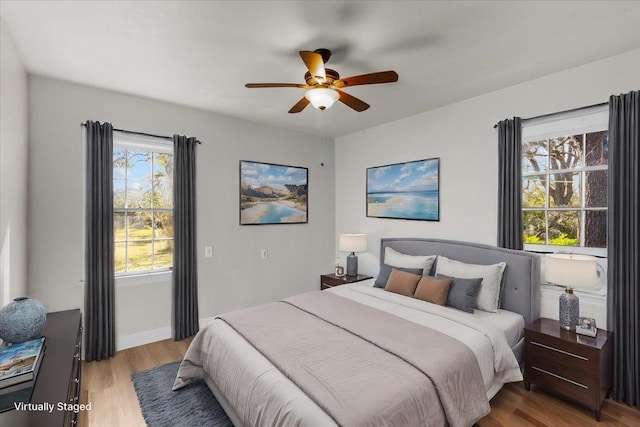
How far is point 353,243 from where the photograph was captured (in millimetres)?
4289

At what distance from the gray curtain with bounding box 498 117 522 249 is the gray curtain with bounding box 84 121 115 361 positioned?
3.92 m

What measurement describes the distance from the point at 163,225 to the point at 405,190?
119 inches

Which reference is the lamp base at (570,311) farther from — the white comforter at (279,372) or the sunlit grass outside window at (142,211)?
the sunlit grass outside window at (142,211)

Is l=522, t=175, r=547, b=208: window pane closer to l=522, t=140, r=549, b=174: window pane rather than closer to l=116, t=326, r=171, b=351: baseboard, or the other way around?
l=522, t=140, r=549, b=174: window pane

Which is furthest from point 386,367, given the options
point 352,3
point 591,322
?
point 352,3

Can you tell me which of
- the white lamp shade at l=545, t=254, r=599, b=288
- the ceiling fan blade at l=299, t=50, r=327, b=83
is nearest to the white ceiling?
the ceiling fan blade at l=299, t=50, r=327, b=83

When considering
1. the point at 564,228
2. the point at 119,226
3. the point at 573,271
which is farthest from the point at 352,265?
the point at 119,226

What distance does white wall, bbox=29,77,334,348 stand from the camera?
286cm

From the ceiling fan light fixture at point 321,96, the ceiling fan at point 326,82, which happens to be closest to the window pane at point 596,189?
the ceiling fan at point 326,82

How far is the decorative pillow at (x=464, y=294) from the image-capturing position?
9.20 ft

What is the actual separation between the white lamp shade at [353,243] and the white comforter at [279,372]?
1.27 metres

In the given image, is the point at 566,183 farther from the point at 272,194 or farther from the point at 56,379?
the point at 56,379

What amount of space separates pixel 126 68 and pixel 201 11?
119 centimetres

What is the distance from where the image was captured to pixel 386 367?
1798mm
